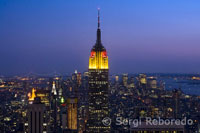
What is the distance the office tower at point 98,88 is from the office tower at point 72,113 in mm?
1535

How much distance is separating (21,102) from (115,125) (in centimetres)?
734

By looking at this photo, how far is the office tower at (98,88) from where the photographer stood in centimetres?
3747

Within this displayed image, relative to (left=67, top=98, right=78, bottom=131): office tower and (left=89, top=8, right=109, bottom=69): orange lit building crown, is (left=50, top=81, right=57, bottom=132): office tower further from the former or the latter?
(left=89, top=8, right=109, bottom=69): orange lit building crown

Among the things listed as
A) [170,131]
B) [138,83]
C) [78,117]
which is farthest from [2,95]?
[138,83]

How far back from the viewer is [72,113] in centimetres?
3581

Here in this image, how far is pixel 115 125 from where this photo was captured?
108 ft

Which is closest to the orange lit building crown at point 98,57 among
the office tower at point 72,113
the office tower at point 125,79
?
the office tower at point 72,113

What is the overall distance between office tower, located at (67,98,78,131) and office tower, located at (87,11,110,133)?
153 centimetres

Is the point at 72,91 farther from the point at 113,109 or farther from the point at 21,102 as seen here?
the point at 21,102

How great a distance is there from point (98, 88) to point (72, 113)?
4.39m

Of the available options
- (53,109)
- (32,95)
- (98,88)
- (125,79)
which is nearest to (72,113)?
(98,88)

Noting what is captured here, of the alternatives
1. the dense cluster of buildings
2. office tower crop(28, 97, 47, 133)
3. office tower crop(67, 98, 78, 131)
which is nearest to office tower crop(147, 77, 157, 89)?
the dense cluster of buildings

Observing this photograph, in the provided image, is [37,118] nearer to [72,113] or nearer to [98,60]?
[72,113]

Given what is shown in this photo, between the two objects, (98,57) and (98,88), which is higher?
(98,57)
